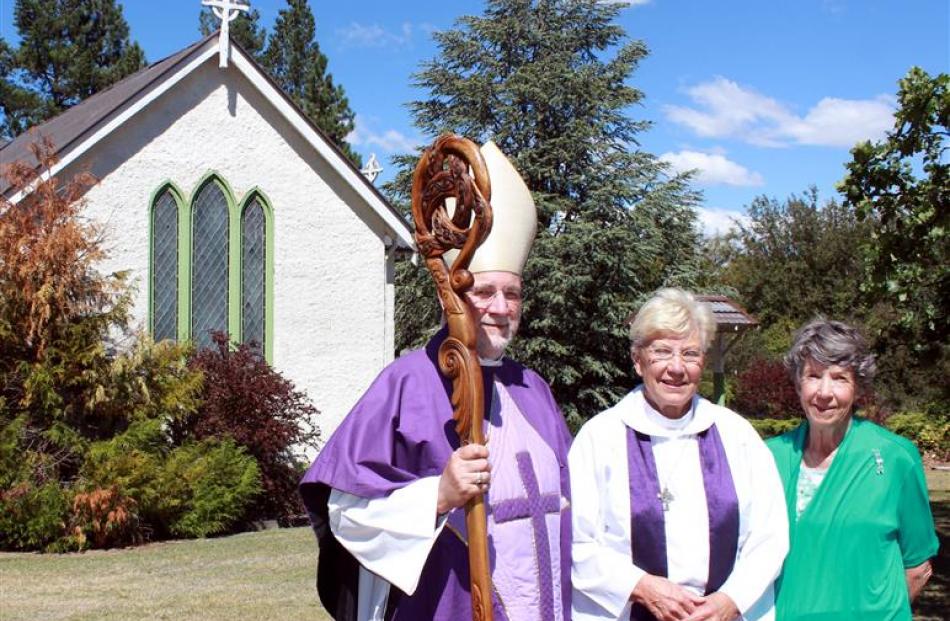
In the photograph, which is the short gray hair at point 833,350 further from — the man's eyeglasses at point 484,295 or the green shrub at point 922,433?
the green shrub at point 922,433

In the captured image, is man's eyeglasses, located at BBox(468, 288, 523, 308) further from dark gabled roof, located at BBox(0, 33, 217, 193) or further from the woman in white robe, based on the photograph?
dark gabled roof, located at BBox(0, 33, 217, 193)

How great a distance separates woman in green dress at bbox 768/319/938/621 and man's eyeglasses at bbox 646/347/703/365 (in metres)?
0.51

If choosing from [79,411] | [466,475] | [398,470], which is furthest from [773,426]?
[466,475]

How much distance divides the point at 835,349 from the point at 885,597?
854 mm

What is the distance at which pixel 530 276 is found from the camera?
23.3 metres

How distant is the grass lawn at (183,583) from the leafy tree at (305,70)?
2533 cm

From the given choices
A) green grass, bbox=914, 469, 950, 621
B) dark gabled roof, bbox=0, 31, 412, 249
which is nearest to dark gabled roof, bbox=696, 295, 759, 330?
green grass, bbox=914, 469, 950, 621

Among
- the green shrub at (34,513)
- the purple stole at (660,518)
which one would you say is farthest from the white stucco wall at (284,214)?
the purple stole at (660,518)

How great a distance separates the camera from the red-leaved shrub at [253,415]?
44.0 ft

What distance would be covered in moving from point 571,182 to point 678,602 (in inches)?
841

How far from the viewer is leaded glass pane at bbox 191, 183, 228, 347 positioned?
1498 centimetres

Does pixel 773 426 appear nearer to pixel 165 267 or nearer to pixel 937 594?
pixel 165 267

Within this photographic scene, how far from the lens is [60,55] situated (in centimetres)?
3606

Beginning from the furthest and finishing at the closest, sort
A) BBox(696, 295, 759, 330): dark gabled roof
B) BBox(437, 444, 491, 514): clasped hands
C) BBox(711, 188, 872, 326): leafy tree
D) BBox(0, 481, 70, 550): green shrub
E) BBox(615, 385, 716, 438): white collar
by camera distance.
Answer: BBox(711, 188, 872, 326): leafy tree, BBox(696, 295, 759, 330): dark gabled roof, BBox(0, 481, 70, 550): green shrub, BBox(615, 385, 716, 438): white collar, BBox(437, 444, 491, 514): clasped hands
